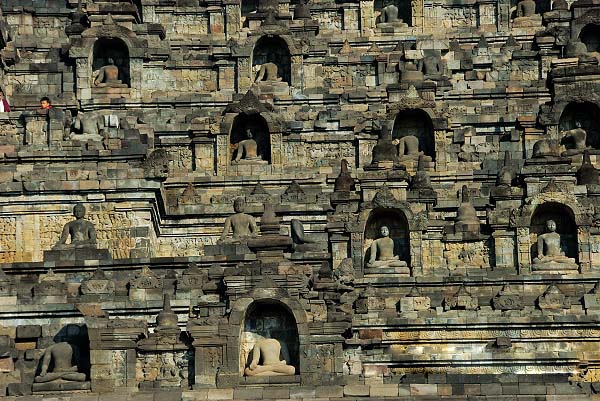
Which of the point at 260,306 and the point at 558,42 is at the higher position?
the point at 558,42

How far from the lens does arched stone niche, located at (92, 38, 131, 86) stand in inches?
3487

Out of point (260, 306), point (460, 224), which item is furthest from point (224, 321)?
point (460, 224)

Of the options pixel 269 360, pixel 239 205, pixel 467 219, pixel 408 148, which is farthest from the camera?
pixel 408 148

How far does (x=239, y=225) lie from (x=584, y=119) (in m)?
13.4

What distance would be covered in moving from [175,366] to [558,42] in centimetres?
2567

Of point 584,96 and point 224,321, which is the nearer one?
point 224,321

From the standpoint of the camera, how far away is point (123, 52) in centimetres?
8900

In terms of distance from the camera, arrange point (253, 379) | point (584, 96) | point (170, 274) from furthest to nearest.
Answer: point (584, 96) → point (170, 274) → point (253, 379)

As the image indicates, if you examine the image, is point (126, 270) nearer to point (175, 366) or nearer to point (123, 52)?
point (175, 366)

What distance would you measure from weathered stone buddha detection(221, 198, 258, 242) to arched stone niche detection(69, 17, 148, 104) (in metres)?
9.81

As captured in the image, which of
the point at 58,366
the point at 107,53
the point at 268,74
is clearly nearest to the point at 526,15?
the point at 268,74

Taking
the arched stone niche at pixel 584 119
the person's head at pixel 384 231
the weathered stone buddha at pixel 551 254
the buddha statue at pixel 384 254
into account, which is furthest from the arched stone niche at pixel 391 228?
the arched stone niche at pixel 584 119

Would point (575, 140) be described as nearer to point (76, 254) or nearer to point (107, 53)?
point (107, 53)

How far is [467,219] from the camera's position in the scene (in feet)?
257
